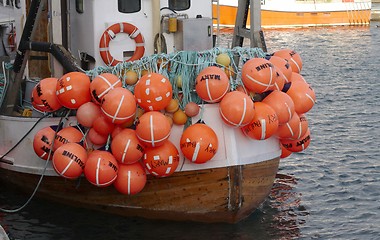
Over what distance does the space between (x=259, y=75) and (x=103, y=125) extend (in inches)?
76.1

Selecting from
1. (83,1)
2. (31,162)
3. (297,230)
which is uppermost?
(83,1)

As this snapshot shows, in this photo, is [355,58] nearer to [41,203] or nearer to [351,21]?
[351,21]

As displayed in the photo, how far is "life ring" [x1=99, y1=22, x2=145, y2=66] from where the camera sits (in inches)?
411

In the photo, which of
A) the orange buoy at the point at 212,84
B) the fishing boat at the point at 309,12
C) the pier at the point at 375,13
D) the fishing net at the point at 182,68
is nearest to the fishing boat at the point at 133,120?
the fishing net at the point at 182,68

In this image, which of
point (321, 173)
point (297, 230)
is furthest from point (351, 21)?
point (297, 230)

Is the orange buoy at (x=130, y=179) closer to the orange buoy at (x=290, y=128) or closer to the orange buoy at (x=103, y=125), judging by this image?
the orange buoy at (x=103, y=125)

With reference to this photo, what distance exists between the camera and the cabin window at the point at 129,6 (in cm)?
1070

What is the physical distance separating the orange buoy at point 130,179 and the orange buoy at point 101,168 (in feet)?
0.28

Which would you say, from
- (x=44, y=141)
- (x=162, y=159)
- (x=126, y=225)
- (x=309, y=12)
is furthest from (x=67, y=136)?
(x=309, y=12)

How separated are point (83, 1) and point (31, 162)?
7.57ft

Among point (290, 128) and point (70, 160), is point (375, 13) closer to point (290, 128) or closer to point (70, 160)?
point (290, 128)

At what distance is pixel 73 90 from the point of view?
927cm

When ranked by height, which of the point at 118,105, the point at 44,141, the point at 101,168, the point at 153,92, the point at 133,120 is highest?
the point at 153,92

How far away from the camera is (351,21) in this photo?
42.5 metres
